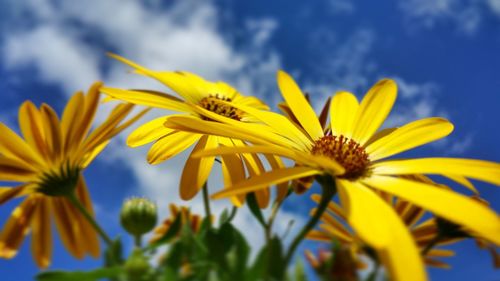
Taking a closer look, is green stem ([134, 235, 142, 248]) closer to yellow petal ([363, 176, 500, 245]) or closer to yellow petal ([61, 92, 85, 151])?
yellow petal ([61, 92, 85, 151])

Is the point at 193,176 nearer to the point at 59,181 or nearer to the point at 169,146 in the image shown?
the point at 169,146

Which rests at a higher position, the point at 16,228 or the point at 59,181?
the point at 59,181

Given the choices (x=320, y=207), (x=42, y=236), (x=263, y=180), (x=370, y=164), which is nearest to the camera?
(x=263, y=180)

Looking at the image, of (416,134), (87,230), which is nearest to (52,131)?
(87,230)

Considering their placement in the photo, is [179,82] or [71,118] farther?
[179,82]

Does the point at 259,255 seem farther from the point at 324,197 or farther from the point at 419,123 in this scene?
the point at 419,123

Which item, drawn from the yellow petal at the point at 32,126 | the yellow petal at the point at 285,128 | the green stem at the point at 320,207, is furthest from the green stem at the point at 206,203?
the yellow petal at the point at 32,126

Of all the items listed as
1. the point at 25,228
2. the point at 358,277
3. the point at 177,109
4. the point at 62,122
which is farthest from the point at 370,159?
the point at 25,228
